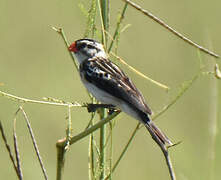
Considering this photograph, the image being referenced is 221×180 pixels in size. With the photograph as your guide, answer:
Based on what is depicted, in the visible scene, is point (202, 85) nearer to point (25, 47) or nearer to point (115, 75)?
point (25, 47)

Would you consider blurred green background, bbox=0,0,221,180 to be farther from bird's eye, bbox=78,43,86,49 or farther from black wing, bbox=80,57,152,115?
black wing, bbox=80,57,152,115

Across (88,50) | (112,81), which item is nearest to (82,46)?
(88,50)

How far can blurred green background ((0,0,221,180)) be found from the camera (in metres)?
6.27

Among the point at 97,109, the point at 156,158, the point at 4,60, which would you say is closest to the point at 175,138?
the point at 156,158

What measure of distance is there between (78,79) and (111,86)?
131 inches

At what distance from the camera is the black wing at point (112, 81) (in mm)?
3711

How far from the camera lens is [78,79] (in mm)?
7172

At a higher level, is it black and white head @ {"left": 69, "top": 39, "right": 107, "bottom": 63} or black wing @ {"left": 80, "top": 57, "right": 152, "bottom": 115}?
black and white head @ {"left": 69, "top": 39, "right": 107, "bottom": 63}

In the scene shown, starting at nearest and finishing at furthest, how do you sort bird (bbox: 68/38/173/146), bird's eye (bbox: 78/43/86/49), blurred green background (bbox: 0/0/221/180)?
bird (bbox: 68/38/173/146) → bird's eye (bbox: 78/43/86/49) → blurred green background (bbox: 0/0/221/180)

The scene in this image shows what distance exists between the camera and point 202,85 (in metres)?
6.87

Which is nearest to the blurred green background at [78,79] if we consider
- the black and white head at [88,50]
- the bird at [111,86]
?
the black and white head at [88,50]

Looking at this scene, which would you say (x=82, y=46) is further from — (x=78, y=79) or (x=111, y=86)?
(x=78, y=79)

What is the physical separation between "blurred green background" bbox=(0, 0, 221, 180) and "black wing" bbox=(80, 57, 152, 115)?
1.88 meters

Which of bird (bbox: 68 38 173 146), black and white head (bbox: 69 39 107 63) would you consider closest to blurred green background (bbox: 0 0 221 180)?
black and white head (bbox: 69 39 107 63)
